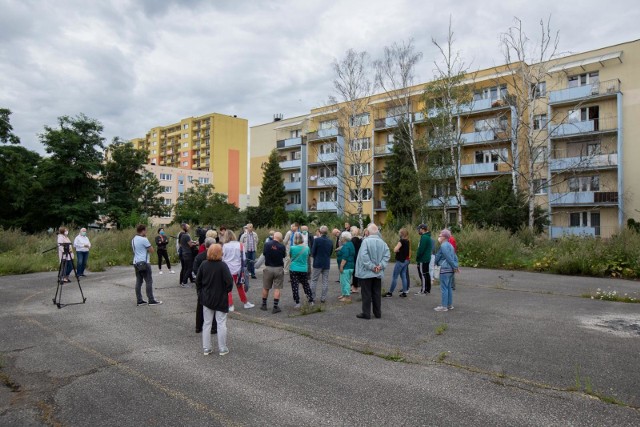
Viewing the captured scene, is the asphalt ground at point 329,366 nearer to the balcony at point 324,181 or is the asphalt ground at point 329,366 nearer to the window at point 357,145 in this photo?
the window at point 357,145

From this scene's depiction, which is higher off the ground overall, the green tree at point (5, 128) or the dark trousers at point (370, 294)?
the green tree at point (5, 128)

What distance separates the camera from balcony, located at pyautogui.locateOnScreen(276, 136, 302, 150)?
2180 inches

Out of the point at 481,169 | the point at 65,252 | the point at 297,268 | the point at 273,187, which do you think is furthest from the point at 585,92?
the point at 65,252

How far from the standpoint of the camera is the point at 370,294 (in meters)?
8.66

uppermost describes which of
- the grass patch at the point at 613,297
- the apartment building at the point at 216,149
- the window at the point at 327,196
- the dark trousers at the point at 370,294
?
the apartment building at the point at 216,149

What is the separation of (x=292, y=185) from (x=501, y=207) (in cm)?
3133

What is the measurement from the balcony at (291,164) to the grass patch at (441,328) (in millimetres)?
47586

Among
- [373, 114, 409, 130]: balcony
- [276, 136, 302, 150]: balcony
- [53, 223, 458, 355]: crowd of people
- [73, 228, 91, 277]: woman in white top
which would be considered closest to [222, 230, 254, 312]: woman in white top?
[53, 223, 458, 355]: crowd of people

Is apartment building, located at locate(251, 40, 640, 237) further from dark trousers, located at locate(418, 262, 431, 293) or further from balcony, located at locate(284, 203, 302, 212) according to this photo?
balcony, located at locate(284, 203, 302, 212)

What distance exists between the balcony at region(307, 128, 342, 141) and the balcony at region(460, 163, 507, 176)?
13700 millimetres

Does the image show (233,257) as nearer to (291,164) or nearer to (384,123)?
(384,123)

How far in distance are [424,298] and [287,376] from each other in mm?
6527

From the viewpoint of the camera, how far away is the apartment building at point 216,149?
93.1 meters

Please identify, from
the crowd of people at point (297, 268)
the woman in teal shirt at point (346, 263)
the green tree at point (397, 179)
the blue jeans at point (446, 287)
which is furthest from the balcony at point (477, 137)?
the blue jeans at point (446, 287)
